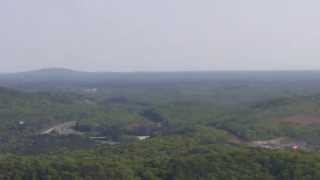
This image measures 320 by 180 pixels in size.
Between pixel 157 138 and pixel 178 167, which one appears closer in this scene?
pixel 178 167

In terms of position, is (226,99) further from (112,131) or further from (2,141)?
(2,141)

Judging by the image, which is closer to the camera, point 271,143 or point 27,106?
point 271,143

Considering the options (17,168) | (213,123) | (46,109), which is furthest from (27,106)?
(17,168)

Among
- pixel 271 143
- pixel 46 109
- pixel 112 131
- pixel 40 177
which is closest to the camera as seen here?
pixel 40 177

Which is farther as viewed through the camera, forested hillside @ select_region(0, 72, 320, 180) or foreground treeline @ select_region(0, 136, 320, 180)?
forested hillside @ select_region(0, 72, 320, 180)

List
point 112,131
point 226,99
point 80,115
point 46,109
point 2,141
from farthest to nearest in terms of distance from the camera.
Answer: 1. point 226,99
2. point 46,109
3. point 80,115
4. point 112,131
5. point 2,141

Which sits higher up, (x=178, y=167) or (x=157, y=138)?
(x=178, y=167)

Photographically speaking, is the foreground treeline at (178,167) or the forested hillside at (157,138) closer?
the foreground treeline at (178,167)
